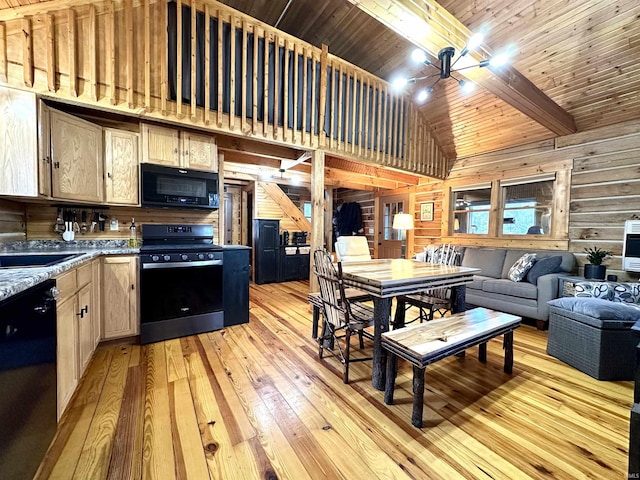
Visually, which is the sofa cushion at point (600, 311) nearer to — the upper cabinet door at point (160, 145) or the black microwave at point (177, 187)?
the black microwave at point (177, 187)

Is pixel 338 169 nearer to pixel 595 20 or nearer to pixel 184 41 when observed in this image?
pixel 184 41

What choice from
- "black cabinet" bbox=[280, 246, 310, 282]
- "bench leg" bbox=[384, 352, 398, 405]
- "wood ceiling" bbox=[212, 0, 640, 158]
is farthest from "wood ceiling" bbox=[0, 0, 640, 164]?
"black cabinet" bbox=[280, 246, 310, 282]

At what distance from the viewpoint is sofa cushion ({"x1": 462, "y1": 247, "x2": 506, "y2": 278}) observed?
435 centimetres

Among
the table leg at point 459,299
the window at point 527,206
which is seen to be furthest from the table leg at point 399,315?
the window at point 527,206

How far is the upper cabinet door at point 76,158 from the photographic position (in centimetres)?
237

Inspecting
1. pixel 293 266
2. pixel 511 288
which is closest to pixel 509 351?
pixel 511 288

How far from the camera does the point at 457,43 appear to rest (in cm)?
267

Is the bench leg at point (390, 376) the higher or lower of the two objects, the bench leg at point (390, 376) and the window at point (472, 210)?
the lower

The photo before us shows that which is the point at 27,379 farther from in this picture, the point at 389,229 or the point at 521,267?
the point at 389,229

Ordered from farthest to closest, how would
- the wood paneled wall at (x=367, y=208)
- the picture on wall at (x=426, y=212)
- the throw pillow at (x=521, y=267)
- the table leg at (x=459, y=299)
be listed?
the wood paneled wall at (x=367, y=208) < the picture on wall at (x=426, y=212) < the throw pillow at (x=521, y=267) < the table leg at (x=459, y=299)

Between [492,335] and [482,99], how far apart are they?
12.5ft

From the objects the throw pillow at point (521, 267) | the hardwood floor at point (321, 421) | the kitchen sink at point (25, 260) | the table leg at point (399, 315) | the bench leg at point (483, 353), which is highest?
the kitchen sink at point (25, 260)

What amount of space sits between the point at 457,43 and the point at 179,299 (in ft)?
13.0

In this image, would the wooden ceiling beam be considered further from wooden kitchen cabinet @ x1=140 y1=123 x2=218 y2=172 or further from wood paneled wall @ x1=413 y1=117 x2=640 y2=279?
wooden kitchen cabinet @ x1=140 y1=123 x2=218 y2=172
